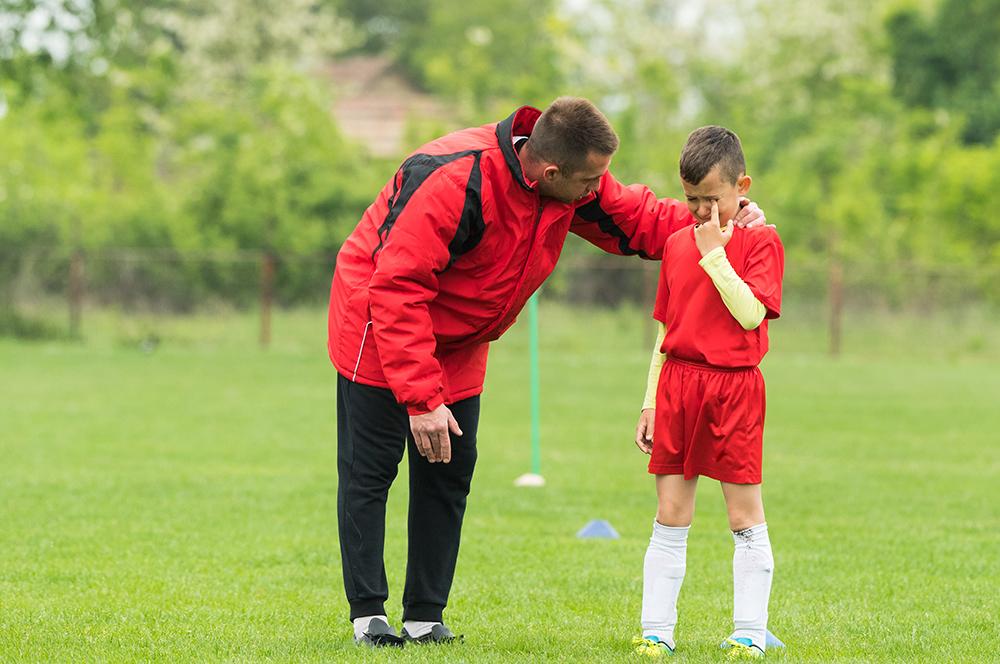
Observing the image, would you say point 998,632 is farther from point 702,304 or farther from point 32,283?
point 32,283

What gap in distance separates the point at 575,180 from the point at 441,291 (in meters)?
0.58

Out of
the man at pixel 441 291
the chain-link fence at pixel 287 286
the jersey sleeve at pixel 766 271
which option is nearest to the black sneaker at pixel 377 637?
the man at pixel 441 291

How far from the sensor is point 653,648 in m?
4.46

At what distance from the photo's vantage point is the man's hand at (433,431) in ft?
13.9

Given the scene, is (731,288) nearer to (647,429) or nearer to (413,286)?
(647,429)

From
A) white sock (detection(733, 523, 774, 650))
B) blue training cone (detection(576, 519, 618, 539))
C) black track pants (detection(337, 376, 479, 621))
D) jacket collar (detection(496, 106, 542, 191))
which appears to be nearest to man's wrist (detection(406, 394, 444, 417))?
black track pants (detection(337, 376, 479, 621))

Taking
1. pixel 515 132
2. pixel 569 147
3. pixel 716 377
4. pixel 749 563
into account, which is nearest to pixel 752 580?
pixel 749 563

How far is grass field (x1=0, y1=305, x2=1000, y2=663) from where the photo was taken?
4.92 m

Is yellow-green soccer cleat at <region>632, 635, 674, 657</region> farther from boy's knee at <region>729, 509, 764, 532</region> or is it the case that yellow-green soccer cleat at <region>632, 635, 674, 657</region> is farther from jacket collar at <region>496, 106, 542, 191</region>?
jacket collar at <region>496, 106, 542, 191</region>

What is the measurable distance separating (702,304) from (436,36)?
183 feet

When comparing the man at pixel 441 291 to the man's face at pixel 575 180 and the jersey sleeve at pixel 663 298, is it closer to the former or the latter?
the man's face at pixel 575 180

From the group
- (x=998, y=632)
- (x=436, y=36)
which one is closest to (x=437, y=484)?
(x=998, y=632)

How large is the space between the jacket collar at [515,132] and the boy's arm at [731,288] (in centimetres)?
60

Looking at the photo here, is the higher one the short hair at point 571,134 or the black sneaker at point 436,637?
the short hair at point 571,134
